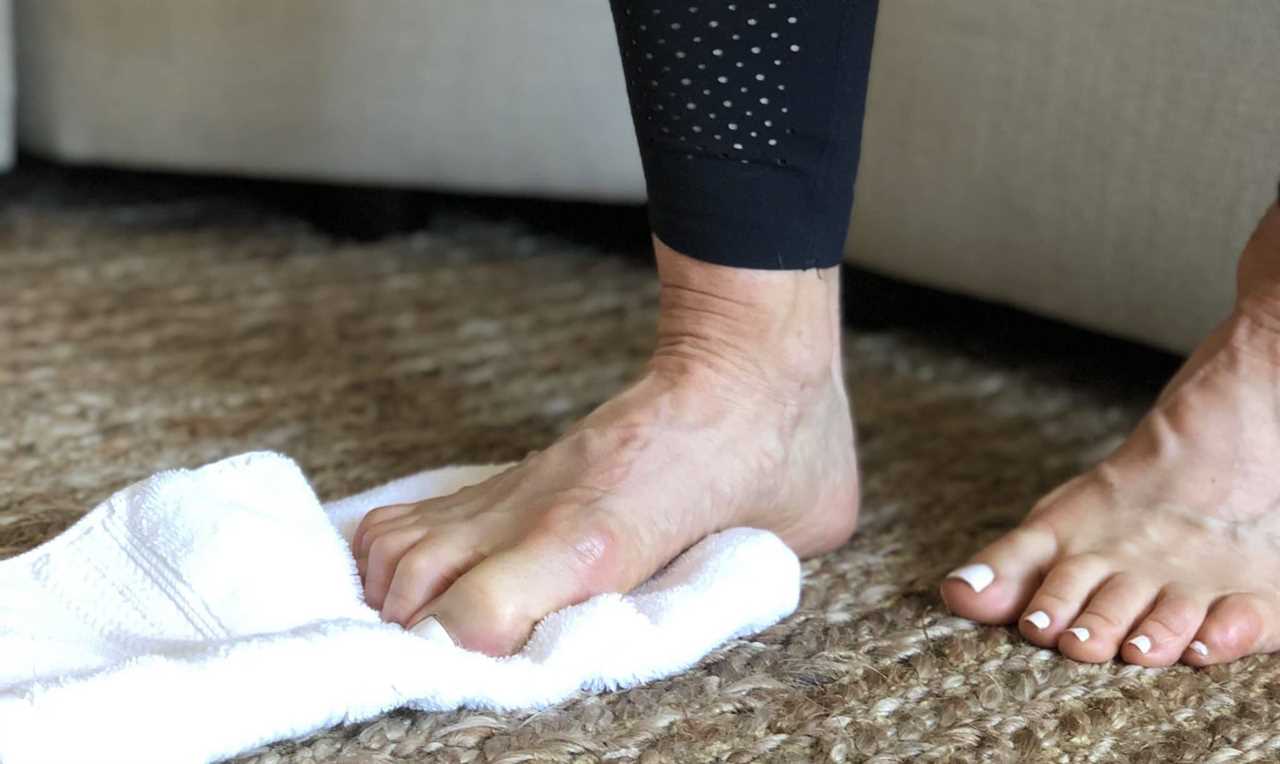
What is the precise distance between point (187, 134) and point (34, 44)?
0.54ft

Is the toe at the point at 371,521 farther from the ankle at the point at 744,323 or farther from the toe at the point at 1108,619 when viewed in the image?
the toe at the point at 1108,619

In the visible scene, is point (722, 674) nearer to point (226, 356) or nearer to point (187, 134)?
point (226, 356)

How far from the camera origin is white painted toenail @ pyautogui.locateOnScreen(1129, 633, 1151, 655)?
66cm

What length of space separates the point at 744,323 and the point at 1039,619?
203 millimetres

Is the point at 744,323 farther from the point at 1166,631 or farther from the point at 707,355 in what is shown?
the point at 1166,631

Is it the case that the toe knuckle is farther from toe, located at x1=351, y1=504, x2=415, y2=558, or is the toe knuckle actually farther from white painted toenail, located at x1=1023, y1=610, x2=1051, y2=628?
white painted toenail, located at x1=1023, y1=610, x2=1051, y2=628

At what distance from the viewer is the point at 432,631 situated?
0.59 meters

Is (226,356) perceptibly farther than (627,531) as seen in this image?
Yes

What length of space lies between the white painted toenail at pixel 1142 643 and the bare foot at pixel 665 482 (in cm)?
Result: 18

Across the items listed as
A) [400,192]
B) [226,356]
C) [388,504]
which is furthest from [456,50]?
[388,504]

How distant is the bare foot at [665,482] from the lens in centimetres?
62

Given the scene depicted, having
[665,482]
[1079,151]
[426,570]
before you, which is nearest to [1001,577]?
[665,482]

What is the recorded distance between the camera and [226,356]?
1081 millimetres

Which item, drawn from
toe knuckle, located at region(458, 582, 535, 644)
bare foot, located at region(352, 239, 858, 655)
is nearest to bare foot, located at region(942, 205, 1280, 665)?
bare foot, located at region(352, 239, 858, 655)
